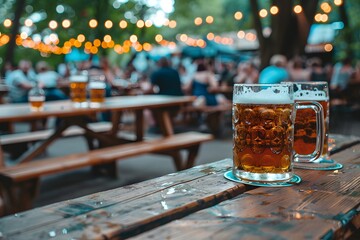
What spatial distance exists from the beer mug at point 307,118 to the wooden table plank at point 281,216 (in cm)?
21

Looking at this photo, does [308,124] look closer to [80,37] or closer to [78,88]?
[78,88]

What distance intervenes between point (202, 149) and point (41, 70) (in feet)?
14.2

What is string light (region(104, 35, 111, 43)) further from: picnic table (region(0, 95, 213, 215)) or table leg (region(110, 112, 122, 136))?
table leg (region(110, 112, 122, 136))

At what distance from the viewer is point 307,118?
4.22ft

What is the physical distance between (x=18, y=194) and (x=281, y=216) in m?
2.30

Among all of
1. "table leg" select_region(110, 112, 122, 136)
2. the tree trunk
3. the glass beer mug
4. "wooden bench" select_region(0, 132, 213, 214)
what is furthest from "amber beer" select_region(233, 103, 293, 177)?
the tree trunk

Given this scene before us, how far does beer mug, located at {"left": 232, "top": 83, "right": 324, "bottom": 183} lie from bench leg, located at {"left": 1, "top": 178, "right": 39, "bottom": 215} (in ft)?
6.66

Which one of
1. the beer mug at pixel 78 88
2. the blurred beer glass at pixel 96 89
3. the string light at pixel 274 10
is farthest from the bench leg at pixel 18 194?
the string light at pixel 274 10

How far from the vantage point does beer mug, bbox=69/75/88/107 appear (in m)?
3.57

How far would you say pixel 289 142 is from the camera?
1082mm

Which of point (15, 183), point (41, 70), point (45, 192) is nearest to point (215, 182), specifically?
point (15, 183)

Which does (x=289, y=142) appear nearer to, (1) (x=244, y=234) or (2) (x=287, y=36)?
(1) (x=244, y=234)

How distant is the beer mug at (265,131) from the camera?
3.45ft

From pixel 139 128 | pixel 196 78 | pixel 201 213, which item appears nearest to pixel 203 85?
pixel 196 78
